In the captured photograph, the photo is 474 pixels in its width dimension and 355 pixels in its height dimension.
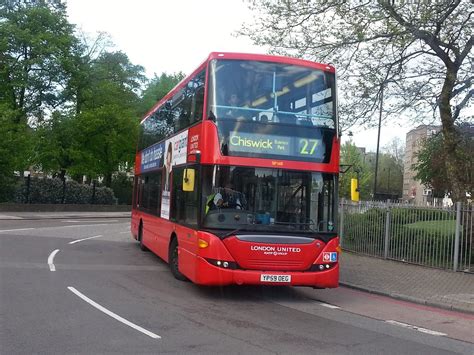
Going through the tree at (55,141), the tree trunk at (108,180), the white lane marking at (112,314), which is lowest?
the white lane marking at (112,314)

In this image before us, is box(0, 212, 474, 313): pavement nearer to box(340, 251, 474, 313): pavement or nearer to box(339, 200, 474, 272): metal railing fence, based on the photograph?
box(340, 251, 474, 313): pavement

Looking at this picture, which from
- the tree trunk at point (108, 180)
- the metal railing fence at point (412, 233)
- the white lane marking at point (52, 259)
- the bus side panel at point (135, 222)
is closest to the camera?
the white lane marking at point (52, 259)

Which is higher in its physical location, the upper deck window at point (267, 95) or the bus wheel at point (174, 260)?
the upper deck window at point (267, 95)

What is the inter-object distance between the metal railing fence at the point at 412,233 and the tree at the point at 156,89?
3167 centimetres

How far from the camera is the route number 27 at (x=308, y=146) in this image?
9.48 meters

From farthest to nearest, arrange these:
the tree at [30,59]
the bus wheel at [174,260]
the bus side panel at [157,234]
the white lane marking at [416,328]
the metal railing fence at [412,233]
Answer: the tree at [30,59]
the metal railing fence at [412,233]
the bus side panel at [157,234]
the bus wheel at [174,260]
the white lane marking at [416,328]

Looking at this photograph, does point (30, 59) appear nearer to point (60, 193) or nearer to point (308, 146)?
point (60, 193)

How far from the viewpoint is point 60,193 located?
122 ft

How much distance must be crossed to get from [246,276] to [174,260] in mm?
3021

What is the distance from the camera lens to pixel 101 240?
19641 millimetres

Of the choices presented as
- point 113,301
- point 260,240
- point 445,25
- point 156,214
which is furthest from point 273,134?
point 445,25

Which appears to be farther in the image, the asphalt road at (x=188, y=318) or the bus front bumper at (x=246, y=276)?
the bus front bumper at (x=246, y=276)

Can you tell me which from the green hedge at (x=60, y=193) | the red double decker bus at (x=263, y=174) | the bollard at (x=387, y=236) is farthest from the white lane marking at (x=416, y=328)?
the green hedge at (x=60, y=193)

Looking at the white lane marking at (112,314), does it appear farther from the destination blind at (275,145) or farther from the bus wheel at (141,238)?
the bus wheel at (141,238)
